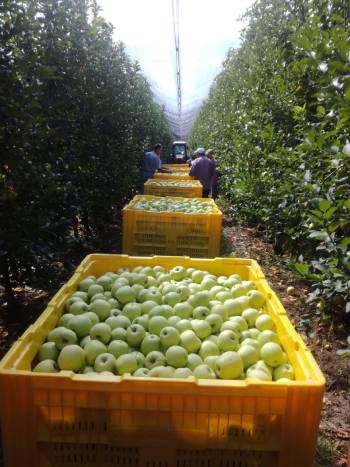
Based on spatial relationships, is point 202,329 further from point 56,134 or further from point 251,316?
point 56,134

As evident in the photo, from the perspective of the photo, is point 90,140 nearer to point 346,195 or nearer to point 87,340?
point 346,195

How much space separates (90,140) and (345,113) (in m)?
4.80

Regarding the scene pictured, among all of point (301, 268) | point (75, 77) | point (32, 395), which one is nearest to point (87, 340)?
point (32, 395)

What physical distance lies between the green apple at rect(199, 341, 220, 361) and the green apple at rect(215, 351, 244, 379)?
0.57 ft

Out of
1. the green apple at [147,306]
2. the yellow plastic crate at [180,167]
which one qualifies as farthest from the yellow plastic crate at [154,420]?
the yellow plastic crate at [180,167]

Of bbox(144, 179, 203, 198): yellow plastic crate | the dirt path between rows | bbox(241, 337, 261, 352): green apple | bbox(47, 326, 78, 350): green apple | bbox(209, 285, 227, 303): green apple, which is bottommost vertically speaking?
the dirt path between rows

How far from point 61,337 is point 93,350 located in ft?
0.66

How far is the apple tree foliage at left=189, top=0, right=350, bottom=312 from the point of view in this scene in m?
2.90

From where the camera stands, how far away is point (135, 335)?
2.38m

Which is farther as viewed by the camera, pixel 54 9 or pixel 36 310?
pixel 54 9

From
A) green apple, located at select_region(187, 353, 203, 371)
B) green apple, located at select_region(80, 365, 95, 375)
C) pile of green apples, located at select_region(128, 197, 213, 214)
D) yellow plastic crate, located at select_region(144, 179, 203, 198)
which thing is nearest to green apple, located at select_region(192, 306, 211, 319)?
green apple, located at select_region(187, 353, 203, 371)

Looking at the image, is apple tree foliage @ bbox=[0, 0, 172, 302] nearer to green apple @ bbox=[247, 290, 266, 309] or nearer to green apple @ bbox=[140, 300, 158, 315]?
green apple @ bbox=[140, 300, 158, 315]

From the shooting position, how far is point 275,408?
173 centimetres

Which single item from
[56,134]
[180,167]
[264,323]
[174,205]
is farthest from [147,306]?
[180,167]
